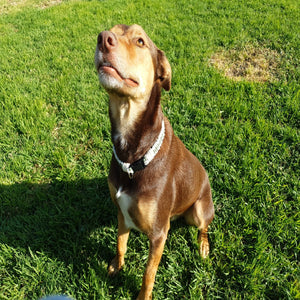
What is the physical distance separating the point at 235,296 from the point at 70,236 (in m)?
1.82

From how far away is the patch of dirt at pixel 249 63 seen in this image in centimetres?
493

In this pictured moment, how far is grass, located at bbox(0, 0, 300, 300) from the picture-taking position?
96.3 inches

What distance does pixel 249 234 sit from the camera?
2.74 metres

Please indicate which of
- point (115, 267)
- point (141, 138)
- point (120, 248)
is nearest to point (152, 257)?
point (120, 248)

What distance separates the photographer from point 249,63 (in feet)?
17.2

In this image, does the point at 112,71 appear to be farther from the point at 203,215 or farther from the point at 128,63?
the point at 203,215

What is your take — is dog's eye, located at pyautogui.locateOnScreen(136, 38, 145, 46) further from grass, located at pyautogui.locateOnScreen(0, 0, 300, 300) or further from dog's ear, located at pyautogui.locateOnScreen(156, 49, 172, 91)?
grass, located at pyautogui.locateOnScreen(0, 0, 300, 300)

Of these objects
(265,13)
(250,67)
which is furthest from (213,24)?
(250,67)

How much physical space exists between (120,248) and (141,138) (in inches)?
47.8

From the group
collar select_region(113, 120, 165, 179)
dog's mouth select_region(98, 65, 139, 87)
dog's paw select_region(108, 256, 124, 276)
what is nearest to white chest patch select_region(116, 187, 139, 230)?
collar select_region(113, 120, 165, 179)

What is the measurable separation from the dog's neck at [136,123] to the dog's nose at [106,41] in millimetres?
390

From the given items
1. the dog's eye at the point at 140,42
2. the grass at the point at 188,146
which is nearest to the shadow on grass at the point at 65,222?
the grass at the point at 188,146

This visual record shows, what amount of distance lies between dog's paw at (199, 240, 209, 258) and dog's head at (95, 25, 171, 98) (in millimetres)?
1750

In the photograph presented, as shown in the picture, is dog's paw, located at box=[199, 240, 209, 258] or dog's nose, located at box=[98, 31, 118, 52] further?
dog's paw, located at box=[199, 240, 209, 258]
